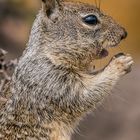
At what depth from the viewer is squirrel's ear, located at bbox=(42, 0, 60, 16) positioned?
835 centimetres

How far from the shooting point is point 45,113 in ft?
27.4

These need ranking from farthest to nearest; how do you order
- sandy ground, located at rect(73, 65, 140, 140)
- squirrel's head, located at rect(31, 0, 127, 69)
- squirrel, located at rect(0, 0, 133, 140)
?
sandy ground, located at rect(73, 65, 140, 140) → squirrel's head, located at rect(31, 0, 127, 69) → squirrel, located at rect(0, 0, 133, 140)

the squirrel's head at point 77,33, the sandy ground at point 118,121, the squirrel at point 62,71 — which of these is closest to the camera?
the squirrel at point 62,71

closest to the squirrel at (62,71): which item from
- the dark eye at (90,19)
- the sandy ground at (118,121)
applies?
the dark eye at (90,19)

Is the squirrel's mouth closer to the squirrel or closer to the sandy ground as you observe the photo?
the squirrel

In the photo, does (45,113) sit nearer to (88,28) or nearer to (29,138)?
(29,138)

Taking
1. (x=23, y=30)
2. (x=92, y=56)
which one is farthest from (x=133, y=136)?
(x=23, y=30)

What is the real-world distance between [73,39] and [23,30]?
11.2 m

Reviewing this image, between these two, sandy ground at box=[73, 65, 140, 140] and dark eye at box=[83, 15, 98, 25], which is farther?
sandy ground at box=[73, 65, 140, 140]

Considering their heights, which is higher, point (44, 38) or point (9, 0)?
point (9, 0)

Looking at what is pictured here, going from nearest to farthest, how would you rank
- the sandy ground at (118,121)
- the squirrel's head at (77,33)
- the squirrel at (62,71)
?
the squirrel at (62,71) → the squirrel's head at (77,33) → the sandy ground at (118,121)

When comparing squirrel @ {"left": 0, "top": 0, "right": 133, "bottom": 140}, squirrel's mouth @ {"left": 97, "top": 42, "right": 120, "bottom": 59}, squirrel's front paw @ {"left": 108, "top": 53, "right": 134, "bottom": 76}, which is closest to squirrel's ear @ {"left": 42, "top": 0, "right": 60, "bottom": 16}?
squirrel @ {"left": 0, "top": 0, "right": 133, "bottom": 140}

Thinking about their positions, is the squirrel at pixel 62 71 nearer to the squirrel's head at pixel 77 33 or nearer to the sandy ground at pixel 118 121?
the squirrel's head at pixel 77 33

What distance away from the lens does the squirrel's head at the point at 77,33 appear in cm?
845
